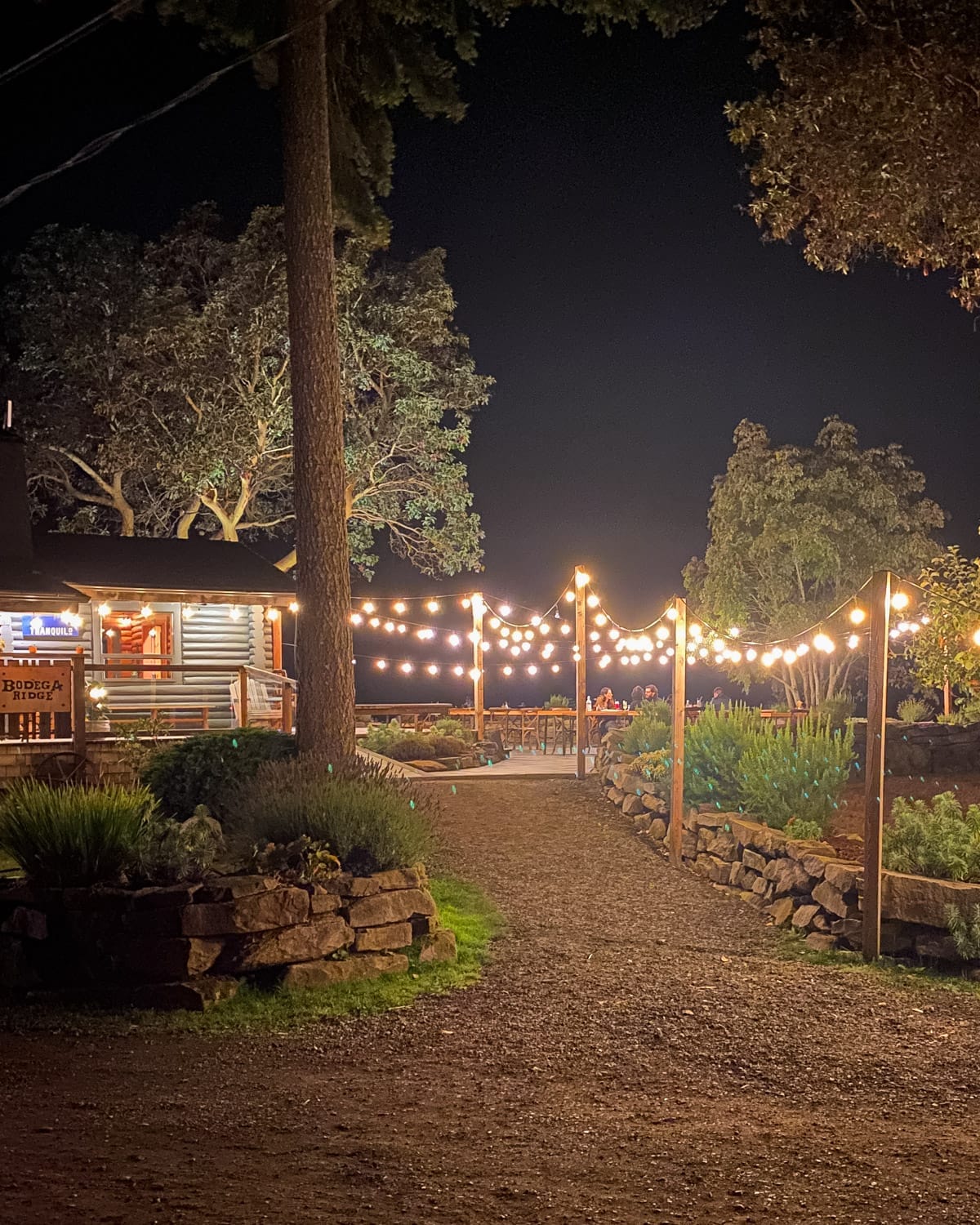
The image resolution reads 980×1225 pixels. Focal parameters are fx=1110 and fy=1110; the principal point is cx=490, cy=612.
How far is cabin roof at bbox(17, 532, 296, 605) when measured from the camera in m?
21.0

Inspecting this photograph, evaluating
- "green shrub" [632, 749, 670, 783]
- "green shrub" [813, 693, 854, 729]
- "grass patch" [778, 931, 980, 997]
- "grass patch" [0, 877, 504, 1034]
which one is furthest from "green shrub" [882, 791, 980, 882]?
"green shrub" [813, 693, 854, 729]

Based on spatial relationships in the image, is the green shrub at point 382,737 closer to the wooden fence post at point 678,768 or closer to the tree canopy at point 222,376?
the wooden fence post at point 678,768

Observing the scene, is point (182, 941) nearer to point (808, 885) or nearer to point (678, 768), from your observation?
point (808, 885)

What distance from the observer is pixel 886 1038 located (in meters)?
6.08

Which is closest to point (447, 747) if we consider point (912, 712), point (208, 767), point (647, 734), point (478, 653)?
point (478, 653)

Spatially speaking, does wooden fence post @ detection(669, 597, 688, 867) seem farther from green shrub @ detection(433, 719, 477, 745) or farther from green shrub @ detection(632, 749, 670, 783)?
green shrub @ detection(433, 719, 477, 745)

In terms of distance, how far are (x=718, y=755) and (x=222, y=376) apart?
16.4m

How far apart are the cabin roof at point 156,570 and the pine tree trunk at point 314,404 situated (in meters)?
10.8

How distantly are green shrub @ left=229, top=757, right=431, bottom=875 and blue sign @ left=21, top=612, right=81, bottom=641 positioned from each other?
14.7 meters

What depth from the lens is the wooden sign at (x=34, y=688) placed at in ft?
47.4

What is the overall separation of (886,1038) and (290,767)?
5.26m

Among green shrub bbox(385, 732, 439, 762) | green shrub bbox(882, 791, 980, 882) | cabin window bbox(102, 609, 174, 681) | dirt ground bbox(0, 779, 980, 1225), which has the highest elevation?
cabin window bbox(102, 609, 174, 681)

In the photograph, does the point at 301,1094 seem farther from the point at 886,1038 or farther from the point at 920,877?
the point at 920,877

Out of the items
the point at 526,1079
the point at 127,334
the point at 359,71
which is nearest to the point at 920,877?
the point at 526,1079
